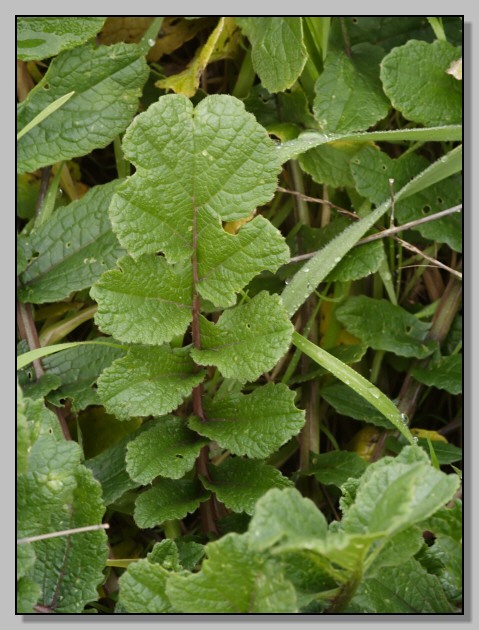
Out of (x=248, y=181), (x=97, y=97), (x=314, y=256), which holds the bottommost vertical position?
(x=314, y=256)

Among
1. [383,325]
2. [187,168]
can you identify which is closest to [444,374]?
[383,325]

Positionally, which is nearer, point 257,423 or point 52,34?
point 257,423

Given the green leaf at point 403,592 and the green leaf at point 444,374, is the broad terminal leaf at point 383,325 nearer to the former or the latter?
the green leaf at point 444,374

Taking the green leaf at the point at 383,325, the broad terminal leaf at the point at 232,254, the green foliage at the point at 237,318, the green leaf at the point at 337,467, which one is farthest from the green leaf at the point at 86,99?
the green leaf at the point at 337,467

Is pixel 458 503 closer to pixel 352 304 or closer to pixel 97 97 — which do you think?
pixel 352 304

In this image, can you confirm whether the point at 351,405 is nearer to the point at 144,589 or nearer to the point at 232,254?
the point at 232,254

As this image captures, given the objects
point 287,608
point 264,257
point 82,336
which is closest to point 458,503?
point 287,608
